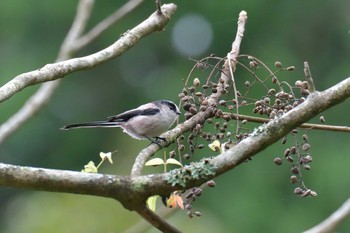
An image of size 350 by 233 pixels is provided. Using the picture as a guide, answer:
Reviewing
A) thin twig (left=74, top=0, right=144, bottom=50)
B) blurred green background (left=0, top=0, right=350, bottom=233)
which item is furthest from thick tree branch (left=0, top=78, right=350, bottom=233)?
blurred green background (left=0, top=0, right=350, bottom=233)

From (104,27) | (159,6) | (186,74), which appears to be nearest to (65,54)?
(104,27)

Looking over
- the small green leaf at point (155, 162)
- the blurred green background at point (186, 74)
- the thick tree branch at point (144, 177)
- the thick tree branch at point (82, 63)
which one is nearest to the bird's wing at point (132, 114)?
the thick tree branch at point (82, 63)

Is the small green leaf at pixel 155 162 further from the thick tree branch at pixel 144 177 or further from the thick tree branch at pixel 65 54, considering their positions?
the thick tree branch at pixel 144 177

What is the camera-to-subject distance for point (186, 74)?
21641 mm

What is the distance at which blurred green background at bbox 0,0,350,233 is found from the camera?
17.7 meters

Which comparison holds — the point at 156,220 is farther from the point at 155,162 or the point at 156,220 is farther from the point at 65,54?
the point at 65,54

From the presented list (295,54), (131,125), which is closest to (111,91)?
(295,54)

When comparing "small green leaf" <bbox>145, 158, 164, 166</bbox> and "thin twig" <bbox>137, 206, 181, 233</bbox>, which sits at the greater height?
"small green leaf" <bbox>145, 158, 164, 166</bbox>

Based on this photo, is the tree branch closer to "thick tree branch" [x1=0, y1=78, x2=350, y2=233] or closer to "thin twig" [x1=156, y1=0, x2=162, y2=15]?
"thick tree branch" [x1=0, y1=78, x2=350, y2=233]

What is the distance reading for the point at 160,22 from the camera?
15.3 feet

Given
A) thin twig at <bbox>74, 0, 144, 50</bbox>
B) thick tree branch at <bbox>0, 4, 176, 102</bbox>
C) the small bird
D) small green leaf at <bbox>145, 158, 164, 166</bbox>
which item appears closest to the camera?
thick tree branch at <bbox>0, 4, 176, 102</bbox>

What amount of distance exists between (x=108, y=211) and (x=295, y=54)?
43.9ft

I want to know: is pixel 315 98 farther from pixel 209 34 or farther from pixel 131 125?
pixel 209 34

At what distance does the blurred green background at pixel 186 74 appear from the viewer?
17734mm
